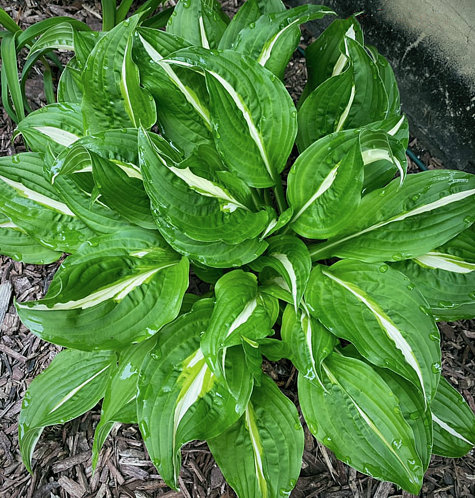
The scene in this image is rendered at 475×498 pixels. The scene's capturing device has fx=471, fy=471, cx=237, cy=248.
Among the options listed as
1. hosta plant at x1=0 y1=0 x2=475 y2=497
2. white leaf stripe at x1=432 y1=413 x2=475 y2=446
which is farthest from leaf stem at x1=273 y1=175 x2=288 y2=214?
white leaf stripe at x1=432 y1=413 x2=475 y2=446

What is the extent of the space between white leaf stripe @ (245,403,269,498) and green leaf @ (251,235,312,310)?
354 mm

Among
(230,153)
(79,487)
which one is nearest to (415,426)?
(230,153)

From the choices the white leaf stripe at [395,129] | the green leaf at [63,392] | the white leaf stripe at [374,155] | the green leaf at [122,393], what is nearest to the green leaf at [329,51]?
the white leaf stripe at [395,129]

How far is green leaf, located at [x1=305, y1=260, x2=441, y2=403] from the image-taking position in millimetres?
1166

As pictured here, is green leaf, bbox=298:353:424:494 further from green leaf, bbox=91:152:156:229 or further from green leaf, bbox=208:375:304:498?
green leaf, bbox=91:152:156:229

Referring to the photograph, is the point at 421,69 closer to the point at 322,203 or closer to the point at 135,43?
the point at 322,203

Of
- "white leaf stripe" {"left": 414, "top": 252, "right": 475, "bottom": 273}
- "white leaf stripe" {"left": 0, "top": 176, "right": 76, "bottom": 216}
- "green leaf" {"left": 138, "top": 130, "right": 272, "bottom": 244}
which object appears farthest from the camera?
"white leaf stripe" {"left": 0, "top": 176, "right": 76, "bottom": 216}

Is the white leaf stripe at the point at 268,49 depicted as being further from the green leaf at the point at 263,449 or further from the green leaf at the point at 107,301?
the green leaf at the point at 263,449

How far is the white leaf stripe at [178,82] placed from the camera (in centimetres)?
130

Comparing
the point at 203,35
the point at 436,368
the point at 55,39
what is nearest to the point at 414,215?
the point at 436,368

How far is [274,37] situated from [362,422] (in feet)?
3.68

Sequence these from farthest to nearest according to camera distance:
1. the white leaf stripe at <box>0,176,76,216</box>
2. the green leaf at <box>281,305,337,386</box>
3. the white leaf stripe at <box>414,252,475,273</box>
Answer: the white leaf stripe at <box>0,176,76,216</box> < the white leaf stripe at <box>414,252,475,273</box> < the green leaf at <box>281,305,337,386</box>

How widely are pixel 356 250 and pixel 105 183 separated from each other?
0.73 m

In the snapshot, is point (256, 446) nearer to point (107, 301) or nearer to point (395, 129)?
point (107, 301)
